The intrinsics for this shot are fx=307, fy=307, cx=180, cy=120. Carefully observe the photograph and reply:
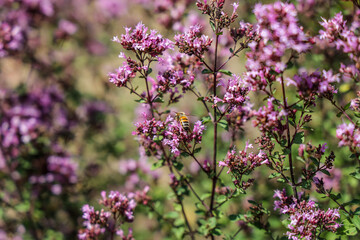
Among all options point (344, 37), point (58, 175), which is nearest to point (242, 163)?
point (344, 37)

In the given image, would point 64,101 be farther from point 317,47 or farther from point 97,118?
point 317,47

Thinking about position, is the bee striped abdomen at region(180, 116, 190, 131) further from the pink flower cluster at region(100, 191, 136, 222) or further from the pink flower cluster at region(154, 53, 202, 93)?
the pink flower cluster at region(100, 191, 136, 222)

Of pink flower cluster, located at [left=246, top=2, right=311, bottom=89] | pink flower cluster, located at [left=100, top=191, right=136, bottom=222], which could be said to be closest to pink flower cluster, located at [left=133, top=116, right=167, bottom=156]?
pink flower cluster, located at [left=100, top=191, right=136, bottom=222]

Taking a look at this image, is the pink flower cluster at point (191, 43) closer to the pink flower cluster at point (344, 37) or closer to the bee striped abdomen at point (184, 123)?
the bee striped abdomen at point (184, 123)

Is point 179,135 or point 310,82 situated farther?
point 179,135

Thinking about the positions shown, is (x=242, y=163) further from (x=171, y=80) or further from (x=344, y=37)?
(x=344, y=37)

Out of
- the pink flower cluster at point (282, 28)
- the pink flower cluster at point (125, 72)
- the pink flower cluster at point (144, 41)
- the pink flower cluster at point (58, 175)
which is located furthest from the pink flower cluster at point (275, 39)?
the pink flower cluster at point (58, 175)

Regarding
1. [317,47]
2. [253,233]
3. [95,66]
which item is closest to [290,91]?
[317,47]

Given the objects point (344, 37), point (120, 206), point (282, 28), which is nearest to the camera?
point (282, 28)

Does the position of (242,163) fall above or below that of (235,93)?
below
